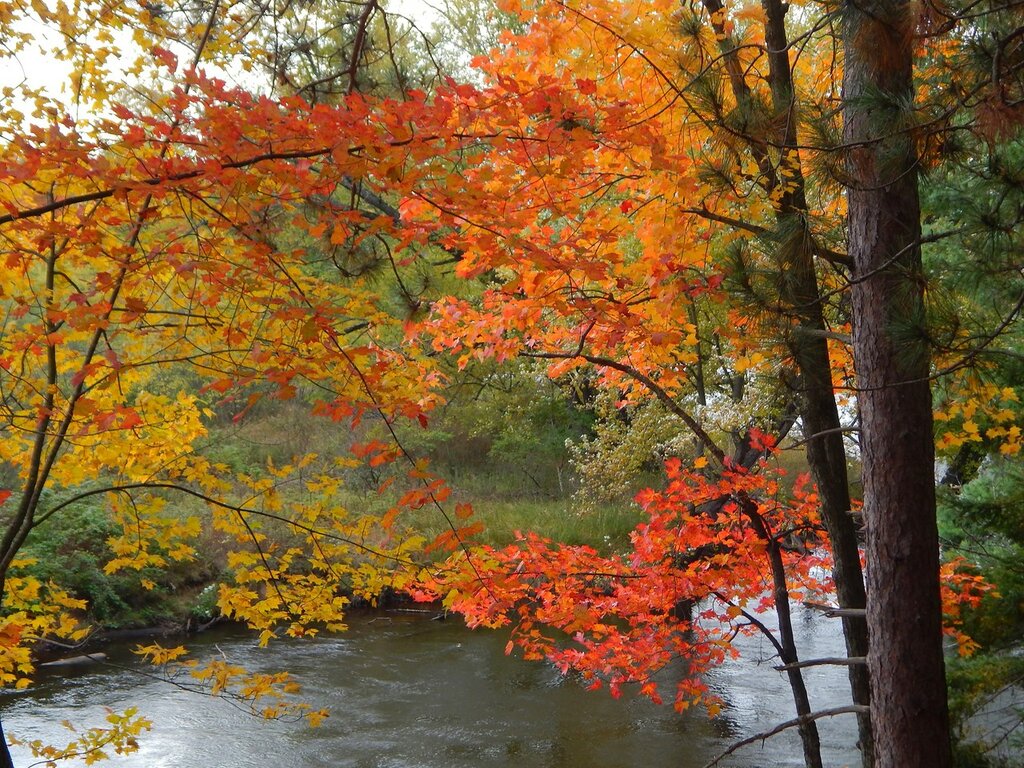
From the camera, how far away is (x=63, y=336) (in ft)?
8.77

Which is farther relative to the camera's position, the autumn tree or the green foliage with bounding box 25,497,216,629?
the green foliage with bounding box 25,497,216,629

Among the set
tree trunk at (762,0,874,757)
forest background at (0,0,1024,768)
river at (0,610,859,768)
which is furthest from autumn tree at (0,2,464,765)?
river at (0,610,859,768)

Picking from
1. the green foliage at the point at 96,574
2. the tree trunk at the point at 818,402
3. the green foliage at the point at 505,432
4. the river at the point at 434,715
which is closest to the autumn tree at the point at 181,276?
the tree trunk at the point at 818,402

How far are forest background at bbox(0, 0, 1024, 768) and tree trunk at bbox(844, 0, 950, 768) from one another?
0.4 inches

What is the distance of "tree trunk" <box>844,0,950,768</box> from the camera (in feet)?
9.87

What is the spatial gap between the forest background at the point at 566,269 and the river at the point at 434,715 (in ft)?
7.33

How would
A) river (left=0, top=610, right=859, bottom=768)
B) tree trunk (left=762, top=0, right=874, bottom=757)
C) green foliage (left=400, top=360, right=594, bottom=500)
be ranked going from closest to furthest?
tree trunk (left=762, top=0, right=874, bottom=757) → river (left=0, top=610, right=859, bottom=768) → green foliage (left=400, top=360, right=594, bottom=500)

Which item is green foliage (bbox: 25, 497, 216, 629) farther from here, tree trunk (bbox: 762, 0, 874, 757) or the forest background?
tree trunk (bbox: 762, 0, 874, 757)

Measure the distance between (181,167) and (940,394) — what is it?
481cm

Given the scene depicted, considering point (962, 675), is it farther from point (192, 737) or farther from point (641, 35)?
point (192, 737)

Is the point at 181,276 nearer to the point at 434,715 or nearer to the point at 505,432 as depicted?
the point at 434,715

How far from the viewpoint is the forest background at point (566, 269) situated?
2.47 metres

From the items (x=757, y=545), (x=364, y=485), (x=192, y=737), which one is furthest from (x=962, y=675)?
(x=364, y=485)

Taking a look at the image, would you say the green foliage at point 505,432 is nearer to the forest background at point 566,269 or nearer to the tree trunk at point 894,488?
the forest background at point 566,269
